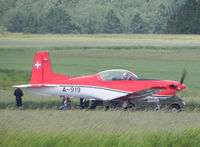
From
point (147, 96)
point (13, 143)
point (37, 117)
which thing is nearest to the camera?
point (13, 143)

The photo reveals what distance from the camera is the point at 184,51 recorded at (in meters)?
54.2

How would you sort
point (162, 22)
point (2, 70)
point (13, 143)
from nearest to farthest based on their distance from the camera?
point (13, 143) < point (2, 70) < point (162, 22)

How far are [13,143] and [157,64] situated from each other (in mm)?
33364

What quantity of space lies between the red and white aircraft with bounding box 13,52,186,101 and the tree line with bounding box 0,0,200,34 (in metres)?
60.0

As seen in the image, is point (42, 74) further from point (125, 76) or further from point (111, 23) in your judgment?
point (111, 23)

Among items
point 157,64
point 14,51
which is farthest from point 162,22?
point 157,64

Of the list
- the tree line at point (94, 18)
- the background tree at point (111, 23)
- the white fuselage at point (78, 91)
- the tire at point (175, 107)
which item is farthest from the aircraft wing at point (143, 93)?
the background tree at point (111, 23)

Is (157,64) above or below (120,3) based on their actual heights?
below

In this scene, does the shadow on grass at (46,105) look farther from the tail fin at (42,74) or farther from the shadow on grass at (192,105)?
the tail fin at (42,74)

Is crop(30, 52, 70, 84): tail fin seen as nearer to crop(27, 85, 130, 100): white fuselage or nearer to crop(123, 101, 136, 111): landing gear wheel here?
crop(27, 85, 130, 100): white fuselage

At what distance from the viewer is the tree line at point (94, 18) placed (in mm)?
79312

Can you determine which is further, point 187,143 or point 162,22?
point 162,22

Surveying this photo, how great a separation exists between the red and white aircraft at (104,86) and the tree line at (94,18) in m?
60.0

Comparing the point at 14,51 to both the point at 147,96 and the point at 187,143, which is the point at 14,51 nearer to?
the point at 147,96
